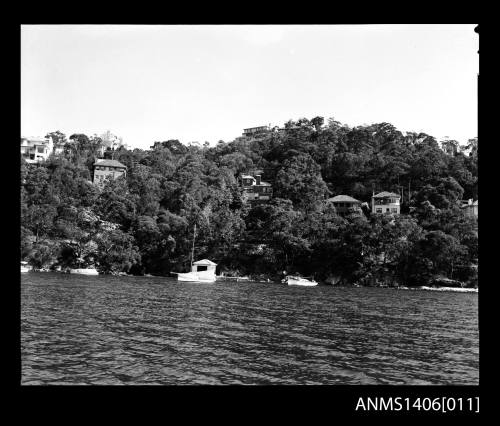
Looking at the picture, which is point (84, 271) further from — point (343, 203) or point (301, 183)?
point (343, 203)

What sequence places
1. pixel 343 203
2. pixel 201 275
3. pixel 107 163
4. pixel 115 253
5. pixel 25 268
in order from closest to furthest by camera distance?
pixel 201 275 → pixel 25 268 → pixel 115 253 → pixel 343 203 → pixel 107 163

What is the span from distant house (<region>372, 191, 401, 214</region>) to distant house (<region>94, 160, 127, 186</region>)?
37.4m

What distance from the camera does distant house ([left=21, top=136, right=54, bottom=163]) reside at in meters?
72.7

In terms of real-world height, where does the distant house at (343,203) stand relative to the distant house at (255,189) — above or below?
below

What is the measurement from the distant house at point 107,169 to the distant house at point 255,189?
18.6m

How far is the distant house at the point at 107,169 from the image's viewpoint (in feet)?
240

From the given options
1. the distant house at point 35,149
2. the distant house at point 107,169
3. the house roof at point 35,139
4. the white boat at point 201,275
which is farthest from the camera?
the house roof at point 35,139

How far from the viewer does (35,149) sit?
74000 millimetres

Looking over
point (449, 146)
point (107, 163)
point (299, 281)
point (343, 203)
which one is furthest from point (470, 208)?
point (107, 163)

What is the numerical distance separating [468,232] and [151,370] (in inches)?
1773

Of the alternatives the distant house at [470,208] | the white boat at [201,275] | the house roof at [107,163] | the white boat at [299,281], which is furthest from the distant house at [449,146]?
the white boat at [201,275]

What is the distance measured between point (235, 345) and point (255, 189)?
58857 mm

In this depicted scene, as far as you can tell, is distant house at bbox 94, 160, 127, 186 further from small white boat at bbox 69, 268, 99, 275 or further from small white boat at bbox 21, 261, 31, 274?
small white boat at bbox 21, 261, 31, 274

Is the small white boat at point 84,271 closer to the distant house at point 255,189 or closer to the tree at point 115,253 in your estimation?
the tree at point 115,253
